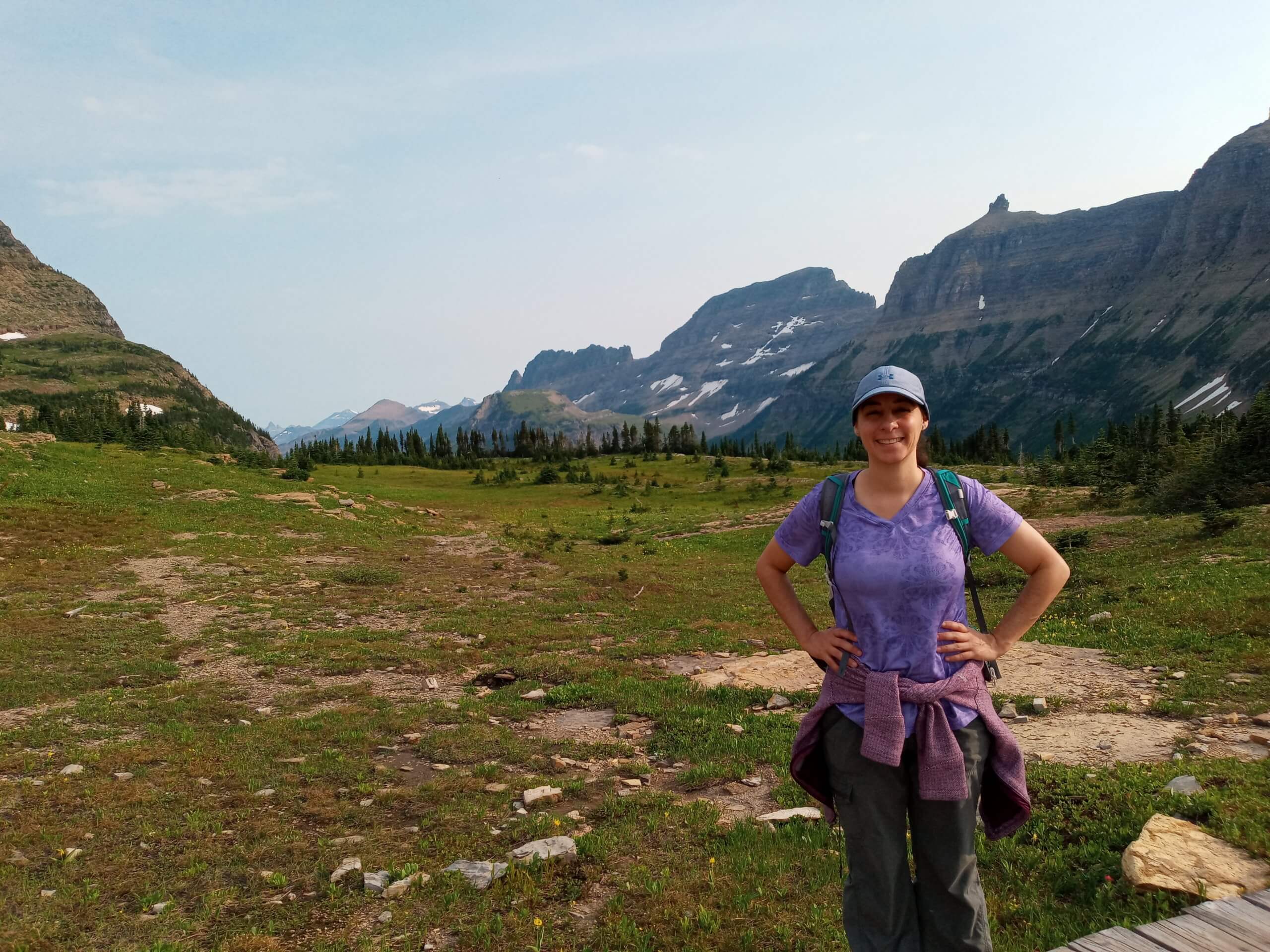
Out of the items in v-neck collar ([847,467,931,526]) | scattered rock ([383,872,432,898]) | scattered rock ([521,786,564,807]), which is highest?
v-neck collar ([847,467,931,526])

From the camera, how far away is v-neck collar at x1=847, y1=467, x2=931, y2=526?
467 centimetres

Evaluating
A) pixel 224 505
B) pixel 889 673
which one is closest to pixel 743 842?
pixel 889 673

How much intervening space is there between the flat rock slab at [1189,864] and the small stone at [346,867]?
758cm

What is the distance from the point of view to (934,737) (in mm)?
4383

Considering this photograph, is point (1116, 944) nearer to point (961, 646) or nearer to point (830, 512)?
point (961, 646)

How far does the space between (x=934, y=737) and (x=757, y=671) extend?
39.6 ft

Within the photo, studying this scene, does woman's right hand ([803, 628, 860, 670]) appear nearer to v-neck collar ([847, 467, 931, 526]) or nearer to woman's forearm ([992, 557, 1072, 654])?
v-neck collar ([847, 467, 931, 526])

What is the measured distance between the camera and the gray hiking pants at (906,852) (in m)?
4.54

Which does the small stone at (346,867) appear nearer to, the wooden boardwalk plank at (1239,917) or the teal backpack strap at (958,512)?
the teal backpack strap at (958,512)

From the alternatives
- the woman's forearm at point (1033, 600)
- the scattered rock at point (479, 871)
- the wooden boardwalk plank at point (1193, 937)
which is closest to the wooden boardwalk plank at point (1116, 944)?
the wooden boardwalk plank at point (1193, 937)

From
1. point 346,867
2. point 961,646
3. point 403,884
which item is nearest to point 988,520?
point 961,646

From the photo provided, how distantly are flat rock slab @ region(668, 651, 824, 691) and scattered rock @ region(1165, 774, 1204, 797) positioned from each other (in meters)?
6.73

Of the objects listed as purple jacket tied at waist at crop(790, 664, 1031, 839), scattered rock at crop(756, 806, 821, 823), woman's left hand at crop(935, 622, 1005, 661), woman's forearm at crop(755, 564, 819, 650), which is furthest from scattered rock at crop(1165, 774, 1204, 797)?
woman's forearm at crop(755, 564, 819, 650)

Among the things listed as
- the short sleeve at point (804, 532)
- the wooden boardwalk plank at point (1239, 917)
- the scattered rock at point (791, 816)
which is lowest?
the scattered rock at point (791, 816)
